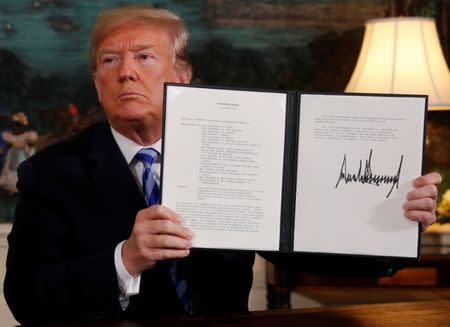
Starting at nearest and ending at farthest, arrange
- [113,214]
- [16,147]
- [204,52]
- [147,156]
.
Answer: [113,214] → [147,156] → [16,147] → [204,52]

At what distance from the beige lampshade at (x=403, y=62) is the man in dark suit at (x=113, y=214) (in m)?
1.81

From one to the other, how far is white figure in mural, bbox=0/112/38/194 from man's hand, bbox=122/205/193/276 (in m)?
2.39

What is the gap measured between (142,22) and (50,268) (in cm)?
75

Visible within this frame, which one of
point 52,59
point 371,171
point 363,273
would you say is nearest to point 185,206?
point 371,171

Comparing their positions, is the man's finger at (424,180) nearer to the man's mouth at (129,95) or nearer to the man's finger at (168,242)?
the man's finger at (168,242)

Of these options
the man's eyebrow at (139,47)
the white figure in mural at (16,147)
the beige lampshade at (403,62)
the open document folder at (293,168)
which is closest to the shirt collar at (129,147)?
the man's eyebrow at (139,47)

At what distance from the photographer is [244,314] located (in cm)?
227

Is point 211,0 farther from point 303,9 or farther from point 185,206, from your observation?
point 185,206

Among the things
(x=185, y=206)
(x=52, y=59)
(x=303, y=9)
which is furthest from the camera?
(x=303, y=9)

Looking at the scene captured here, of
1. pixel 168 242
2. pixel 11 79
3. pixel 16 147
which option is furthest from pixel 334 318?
pixel 11 79

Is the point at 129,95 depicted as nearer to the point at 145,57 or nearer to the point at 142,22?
the point at 145,57

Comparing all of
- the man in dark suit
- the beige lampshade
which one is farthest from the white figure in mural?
the man in dark suit

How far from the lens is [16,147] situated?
446 cm

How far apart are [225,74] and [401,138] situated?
245 centimetres
